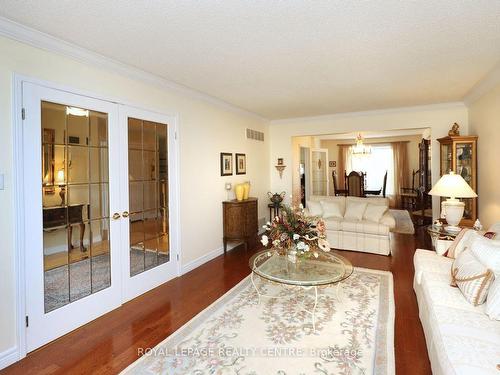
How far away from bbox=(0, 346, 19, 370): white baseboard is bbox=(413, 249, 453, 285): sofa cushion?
349 centimetres

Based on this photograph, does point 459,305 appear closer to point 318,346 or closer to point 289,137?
point 318,346

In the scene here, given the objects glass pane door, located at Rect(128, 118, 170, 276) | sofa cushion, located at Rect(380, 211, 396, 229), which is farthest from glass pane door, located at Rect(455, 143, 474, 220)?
glass pane door, located at Rect(128, 118, 170, 276)

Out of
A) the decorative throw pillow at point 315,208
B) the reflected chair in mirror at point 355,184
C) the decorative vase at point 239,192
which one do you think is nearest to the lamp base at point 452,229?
the decorative throw pillow at point 315,208

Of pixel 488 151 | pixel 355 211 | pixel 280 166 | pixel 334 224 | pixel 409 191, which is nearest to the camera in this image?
pixel 488 151

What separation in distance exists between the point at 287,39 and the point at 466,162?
3.84 meters

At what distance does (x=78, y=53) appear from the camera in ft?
8.50

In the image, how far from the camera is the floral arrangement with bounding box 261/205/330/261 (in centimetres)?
290

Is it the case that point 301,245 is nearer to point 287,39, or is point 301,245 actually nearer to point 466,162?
point 287,39

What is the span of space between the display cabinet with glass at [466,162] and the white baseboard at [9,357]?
5.62 meters

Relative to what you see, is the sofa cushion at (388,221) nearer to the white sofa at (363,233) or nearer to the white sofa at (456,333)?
the white sofa at (363,233)

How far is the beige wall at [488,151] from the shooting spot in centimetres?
357

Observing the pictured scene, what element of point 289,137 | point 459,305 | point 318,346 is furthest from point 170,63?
point 289,137

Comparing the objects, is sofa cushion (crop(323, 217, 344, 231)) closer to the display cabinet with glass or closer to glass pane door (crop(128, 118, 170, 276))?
the display cabinet with glass

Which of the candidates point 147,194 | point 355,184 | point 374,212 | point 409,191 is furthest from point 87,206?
point 409,191
